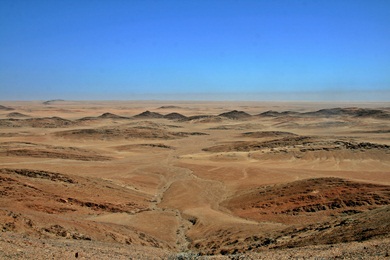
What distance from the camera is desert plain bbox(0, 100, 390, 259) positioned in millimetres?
14023

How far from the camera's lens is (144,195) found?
2784 cm

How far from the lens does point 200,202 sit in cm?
2623

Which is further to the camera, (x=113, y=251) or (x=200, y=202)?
(x=200, y=202)

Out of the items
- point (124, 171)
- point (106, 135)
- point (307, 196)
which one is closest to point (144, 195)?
point (124, 171)

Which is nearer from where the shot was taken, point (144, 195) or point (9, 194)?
point (9, 194)

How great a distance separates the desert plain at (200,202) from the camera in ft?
46.0

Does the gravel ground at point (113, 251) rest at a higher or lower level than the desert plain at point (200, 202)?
higher

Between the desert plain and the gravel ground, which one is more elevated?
the gravel ground

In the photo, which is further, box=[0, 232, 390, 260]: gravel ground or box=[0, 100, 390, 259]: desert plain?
box=[0, 100, 390, 259]: desert plain

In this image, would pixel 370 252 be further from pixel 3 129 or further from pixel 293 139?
pixel 3 129

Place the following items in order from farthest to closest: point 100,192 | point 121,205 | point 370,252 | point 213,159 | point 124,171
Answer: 1. point 213,159
2. point 124,171
3. point 100,192
4. point 121,205
5. point 370,252

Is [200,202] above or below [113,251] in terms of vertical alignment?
below

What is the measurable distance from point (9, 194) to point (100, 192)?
232 inches

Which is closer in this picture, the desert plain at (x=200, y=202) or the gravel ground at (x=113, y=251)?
the gravel ground at (x=113, y=251)
